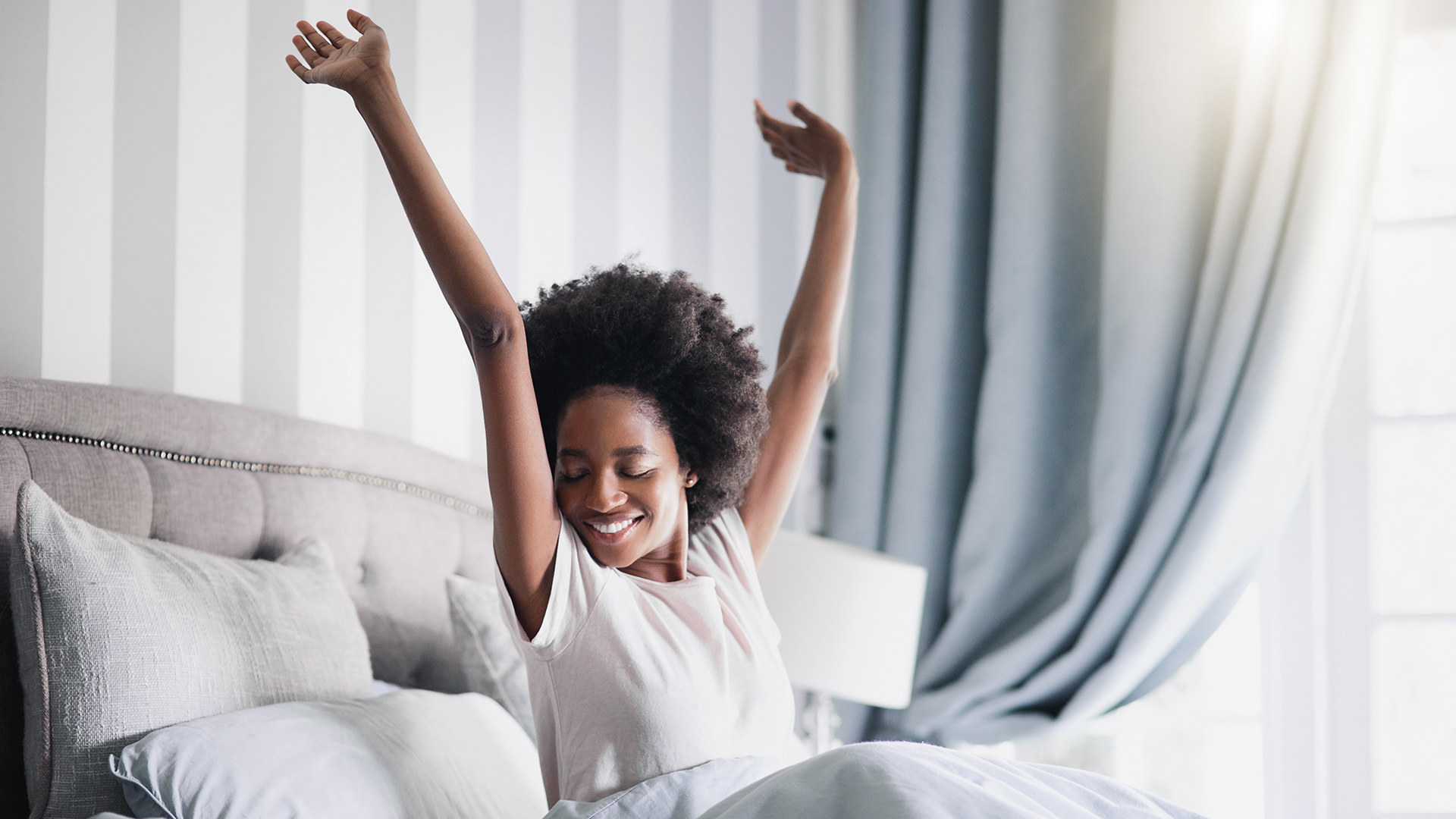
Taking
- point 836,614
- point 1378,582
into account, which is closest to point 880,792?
point 836,614

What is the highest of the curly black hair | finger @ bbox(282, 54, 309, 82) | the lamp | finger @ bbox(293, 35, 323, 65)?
finger @ bbox(293, 35, 323, 65)

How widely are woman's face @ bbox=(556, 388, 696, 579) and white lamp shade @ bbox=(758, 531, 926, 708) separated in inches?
35.8

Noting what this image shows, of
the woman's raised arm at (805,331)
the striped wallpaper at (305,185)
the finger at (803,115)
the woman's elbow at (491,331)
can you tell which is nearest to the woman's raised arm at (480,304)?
the woman's elbow at (491,331)

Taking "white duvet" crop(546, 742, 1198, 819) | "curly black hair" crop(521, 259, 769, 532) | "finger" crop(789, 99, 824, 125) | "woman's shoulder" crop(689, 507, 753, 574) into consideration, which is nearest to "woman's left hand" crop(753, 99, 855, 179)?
"finger" crop(789, 99, 824, 125)

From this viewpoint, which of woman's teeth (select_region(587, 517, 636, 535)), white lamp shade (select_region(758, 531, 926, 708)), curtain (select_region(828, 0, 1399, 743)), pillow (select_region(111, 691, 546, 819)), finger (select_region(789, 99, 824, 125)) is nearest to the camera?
pillow (select_region(111, 691, 546, 819))

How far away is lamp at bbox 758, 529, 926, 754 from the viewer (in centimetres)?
193

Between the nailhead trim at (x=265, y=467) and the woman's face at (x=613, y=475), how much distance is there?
1.52 feet

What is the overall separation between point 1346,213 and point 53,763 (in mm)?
2337

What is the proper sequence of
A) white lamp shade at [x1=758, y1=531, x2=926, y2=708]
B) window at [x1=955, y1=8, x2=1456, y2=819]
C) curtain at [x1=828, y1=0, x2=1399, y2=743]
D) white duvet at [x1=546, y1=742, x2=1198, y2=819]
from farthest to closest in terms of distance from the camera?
1. window at [x1=955, y1=8, x2=1456, y2=819]
2. curtain at [x1=828, y1=0, x2=1399, y2=743]
3. white lamp shade at [x1=758, y1=531, x2=926, y2=708]
4. white duvet at [x1=546, y1=742, x2=1198, y2=819]

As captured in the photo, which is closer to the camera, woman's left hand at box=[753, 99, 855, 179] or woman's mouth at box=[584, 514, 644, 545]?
woman's mouth at box=[584, 514, 644, 545]

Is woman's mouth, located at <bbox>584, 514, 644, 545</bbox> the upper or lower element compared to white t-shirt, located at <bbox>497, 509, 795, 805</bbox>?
upper

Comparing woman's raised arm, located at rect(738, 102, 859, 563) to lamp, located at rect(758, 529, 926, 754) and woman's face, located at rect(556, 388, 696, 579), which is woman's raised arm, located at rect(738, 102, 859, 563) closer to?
woman's face, located at rect(556, 388, 696, 579)

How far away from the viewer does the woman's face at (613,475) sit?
102 centimetres

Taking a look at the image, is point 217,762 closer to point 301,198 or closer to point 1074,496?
point 301,198
